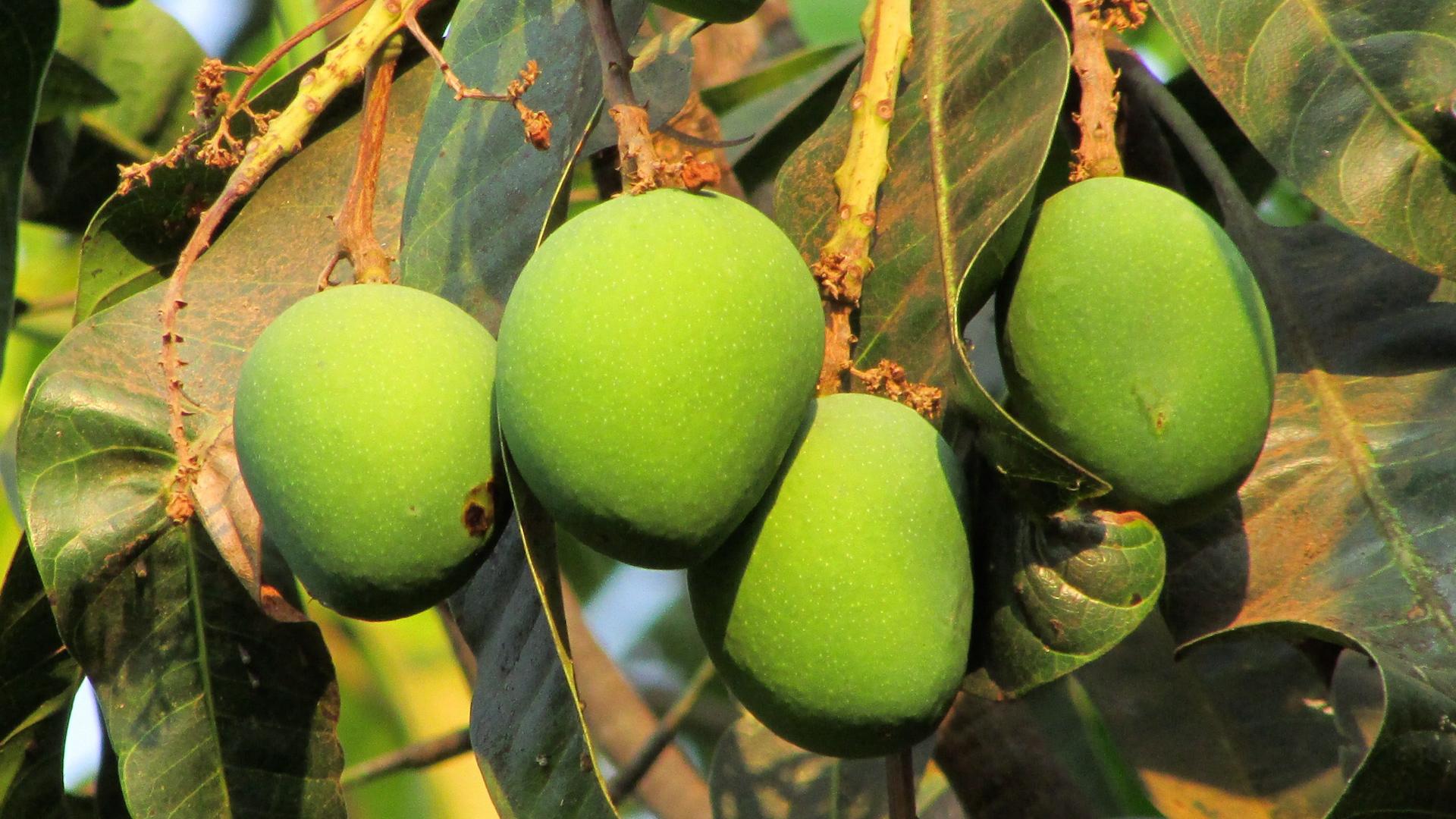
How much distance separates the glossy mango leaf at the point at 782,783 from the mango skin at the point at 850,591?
3.16 ft

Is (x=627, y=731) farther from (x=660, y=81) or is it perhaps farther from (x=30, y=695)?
(x=660, y=81)

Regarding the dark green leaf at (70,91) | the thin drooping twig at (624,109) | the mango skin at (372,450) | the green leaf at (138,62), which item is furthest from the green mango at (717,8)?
the green leaf at (138,62)

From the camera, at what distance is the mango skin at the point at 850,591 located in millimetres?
1008

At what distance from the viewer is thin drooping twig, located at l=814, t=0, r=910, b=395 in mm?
1134

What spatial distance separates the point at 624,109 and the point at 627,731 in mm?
1433

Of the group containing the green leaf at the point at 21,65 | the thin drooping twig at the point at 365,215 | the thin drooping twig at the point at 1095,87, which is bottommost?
the thin drooping twig at the point at 1095,87

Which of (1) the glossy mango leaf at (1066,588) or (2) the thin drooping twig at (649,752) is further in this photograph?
(2) the thin drooping twig at (649,752)

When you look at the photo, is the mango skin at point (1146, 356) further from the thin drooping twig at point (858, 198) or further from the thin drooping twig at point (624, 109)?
the thin drooping twig at point (624, 109)

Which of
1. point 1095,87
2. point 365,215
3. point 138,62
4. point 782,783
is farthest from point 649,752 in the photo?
point 138,62

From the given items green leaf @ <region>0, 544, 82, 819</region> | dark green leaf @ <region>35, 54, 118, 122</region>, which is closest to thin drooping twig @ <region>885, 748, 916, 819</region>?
green leaf @ <region>0, 544, 82, 819</region>

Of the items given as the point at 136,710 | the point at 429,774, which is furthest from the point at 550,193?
the point at 429,774

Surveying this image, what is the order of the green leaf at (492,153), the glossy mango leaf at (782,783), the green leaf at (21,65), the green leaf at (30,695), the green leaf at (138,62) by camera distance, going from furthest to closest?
the green leaf at (138,62), the glossy mango leaf at (782,783), the green leaf at (30,695), the green leaf at (492,153), the green leaf at (21,65)

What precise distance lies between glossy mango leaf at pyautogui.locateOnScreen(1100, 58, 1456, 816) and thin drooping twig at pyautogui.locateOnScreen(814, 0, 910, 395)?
0.40 m

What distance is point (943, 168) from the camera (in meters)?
1.25
